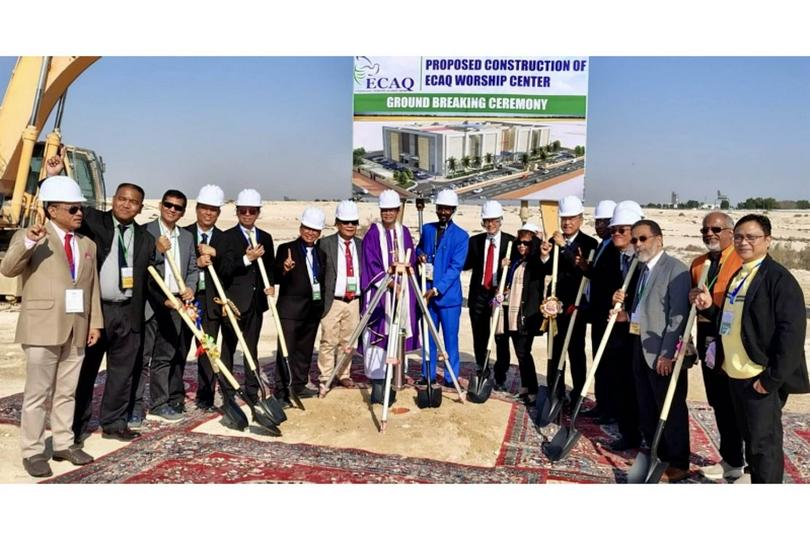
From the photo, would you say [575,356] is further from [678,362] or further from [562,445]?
[678,362]

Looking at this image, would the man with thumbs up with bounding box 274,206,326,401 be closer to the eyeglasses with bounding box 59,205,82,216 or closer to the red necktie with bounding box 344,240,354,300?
the red necktie with bounding box 344,240,354,300

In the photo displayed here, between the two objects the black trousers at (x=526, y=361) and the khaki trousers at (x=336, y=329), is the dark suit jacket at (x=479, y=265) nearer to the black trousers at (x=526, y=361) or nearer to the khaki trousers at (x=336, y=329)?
the black trousers at (x=526, y=361)

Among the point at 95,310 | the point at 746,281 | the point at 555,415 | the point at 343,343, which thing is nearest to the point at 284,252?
the point at 343,343

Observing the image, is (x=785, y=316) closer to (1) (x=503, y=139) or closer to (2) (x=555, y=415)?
(2) (x=555, y=415)

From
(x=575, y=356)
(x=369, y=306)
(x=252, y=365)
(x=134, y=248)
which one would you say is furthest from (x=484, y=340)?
(x=134, y=248)

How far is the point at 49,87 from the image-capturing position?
43.7 ft

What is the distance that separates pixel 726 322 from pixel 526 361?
8.84ft

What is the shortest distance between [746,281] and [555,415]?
2335mm

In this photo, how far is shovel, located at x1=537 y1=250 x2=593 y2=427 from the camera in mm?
6023

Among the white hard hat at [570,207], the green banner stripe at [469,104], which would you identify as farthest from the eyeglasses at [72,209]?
the green banner stripe at [469,104]

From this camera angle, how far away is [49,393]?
4.73 metres

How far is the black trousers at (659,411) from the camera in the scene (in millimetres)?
4809

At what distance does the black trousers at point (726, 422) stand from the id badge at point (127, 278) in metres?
4.54

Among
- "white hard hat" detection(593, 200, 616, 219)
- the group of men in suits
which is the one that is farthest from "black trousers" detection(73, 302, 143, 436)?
"white hard hat" detection(593, 200, 616, 219)
